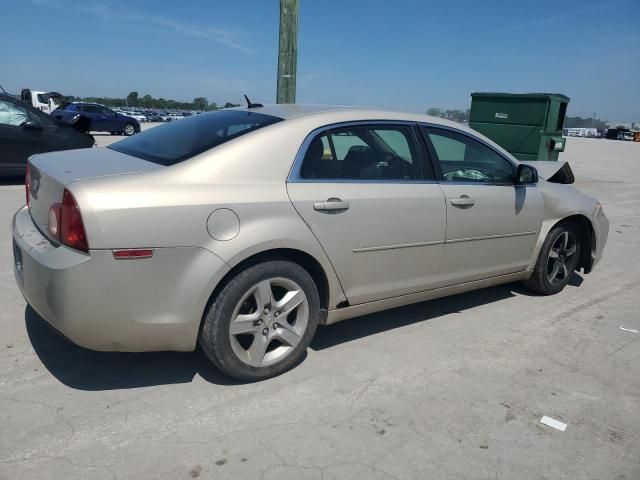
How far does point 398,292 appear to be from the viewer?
362 cm

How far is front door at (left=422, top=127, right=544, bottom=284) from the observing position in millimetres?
3783

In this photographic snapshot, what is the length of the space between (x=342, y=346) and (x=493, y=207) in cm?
153

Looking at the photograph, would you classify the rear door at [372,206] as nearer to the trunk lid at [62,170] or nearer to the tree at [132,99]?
the trunk lid at [62,170]

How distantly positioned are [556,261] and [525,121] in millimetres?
6827

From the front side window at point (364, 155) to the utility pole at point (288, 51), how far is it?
11.5 feet

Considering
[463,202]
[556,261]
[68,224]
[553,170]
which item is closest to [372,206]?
[463,202]

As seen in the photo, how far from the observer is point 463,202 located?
12.4 ft

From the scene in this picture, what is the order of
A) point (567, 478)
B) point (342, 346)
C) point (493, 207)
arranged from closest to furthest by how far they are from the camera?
1. point (567, 478)
2. point (342, 346)
3. point (493, 207)

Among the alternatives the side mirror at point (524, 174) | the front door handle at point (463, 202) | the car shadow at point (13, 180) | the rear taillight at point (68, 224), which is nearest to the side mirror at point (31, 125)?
the car shadow at point (13, 180)

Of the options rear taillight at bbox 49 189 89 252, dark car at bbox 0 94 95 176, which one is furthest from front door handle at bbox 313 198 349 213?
dark car at bbox 0 94 95 176

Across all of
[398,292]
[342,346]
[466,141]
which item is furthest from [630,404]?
[466,141]

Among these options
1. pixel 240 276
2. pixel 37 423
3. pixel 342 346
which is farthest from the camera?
pixel 342 346

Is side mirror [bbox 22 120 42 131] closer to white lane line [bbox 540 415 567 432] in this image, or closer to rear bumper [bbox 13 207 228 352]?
rear bumper [bbox 13 207 228 352]

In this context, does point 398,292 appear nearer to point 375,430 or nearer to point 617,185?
point 375,430
